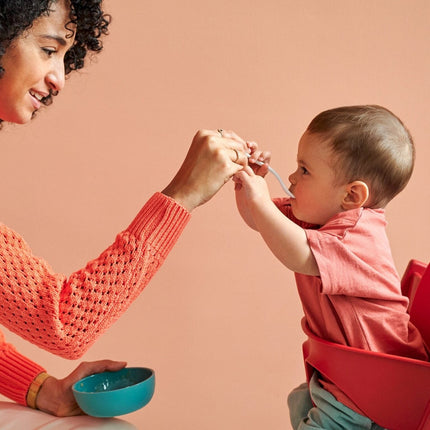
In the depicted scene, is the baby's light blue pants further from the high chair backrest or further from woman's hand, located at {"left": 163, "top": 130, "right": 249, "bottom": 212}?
woman's hand, located at {"left": 163, "top": 130, "right": 249, "bottom": 212}

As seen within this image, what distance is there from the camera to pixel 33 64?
109cm

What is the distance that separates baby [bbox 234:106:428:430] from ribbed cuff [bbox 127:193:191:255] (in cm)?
12

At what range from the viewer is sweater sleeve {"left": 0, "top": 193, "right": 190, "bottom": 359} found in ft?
3.55

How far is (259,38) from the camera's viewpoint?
1.92m

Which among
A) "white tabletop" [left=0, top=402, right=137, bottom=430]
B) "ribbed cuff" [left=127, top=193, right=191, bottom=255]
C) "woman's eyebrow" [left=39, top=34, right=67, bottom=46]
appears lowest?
"white tabletop" [left=0, top=402, right=137, bottom=430]

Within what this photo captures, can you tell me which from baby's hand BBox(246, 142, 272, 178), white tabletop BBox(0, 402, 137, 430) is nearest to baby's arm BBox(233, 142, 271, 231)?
baby's hand BBox(246, 142, 272, 178)

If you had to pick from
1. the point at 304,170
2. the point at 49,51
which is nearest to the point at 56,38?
the point at 49,51

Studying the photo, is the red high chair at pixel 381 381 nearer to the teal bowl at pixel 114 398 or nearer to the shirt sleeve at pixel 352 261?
the shirt sleeve at pixel 352 261

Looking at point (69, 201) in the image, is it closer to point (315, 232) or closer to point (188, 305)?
point (188, 305)

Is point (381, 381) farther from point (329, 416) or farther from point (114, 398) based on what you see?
point (114, 398)

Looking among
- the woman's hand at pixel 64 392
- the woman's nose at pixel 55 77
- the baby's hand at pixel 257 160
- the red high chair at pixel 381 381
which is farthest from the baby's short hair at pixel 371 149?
the woman's hand at pixel 64 392

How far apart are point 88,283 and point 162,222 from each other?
16cm

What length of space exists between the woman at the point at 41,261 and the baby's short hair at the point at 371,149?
17cm

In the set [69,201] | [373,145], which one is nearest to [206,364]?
[69,201]
